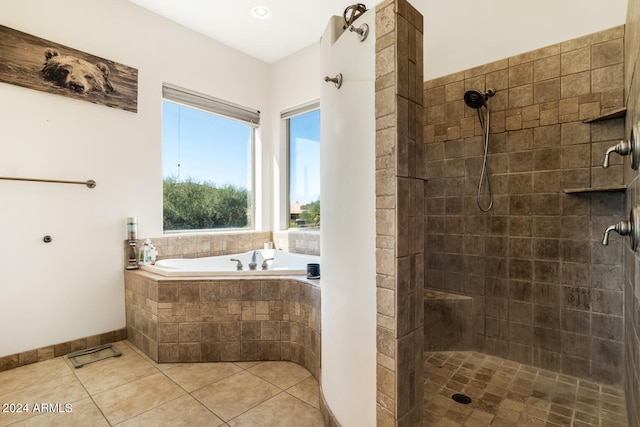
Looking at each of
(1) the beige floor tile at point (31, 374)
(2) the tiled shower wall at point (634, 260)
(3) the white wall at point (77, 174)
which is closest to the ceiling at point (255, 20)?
(3) the white wall at point (77, 174)

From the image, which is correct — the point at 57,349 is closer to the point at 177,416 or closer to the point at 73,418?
the point at 73,418

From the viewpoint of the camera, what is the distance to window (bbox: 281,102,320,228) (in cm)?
354

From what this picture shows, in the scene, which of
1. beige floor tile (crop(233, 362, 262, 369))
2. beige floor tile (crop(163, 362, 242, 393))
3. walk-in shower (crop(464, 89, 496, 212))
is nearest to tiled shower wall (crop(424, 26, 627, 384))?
walk-in shower (crop(464, 89, 496, 212))

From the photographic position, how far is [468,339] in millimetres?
2297

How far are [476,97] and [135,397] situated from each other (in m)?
2.88

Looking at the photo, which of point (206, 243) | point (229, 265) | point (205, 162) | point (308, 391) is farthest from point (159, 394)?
point (205, 162)

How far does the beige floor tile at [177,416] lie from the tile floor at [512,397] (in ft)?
3.64

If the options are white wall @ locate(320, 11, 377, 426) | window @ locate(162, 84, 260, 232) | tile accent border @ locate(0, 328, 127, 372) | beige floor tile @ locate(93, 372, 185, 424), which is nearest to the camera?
white wall @ locate(320, 11, 377, 426)

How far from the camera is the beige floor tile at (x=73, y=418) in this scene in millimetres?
1547

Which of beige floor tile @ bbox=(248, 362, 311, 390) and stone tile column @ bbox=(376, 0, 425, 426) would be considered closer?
stone tile column @ bbox=(376, 0, 425, 426)

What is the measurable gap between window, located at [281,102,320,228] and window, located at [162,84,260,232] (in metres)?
0.47

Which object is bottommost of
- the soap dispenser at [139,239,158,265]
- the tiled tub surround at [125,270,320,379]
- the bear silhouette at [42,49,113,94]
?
the tiled tub surround at [125,270,320,379]

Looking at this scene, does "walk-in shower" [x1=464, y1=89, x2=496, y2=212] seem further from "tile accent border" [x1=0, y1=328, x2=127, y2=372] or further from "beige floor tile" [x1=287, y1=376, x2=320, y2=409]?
"tile accent border" [x1=0, y1=328, x2=127, y2=372]

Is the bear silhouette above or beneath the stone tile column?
above
